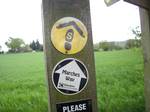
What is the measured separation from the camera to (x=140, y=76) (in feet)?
8.18

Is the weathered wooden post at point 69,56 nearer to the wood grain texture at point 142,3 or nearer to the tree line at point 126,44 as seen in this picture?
the wood grain texture at point 142,3

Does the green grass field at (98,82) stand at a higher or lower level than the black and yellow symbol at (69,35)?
lower

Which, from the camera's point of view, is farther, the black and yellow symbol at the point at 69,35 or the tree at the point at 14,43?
the tree at the point at 14,43

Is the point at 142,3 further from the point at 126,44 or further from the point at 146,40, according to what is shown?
the point at 126,44

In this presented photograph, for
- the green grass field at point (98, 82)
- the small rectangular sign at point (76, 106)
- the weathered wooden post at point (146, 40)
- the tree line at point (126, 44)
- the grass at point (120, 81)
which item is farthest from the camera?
the tree line at point (126, 44)

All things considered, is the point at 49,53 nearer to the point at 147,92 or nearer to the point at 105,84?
the point at 147,92

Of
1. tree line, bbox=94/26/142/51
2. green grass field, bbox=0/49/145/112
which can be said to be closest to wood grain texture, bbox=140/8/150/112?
green grass field, bbox=0/49/145/112

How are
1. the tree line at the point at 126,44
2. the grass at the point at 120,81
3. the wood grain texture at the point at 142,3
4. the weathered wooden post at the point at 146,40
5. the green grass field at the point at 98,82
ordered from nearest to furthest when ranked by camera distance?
the wood grain texture at the point at 142,3, the weathered wooden post at the point at 146,40, the green grass field at the point at 98,82, the grass at the point at 120,81, the tree line at the point at 126,44

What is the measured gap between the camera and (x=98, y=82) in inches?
90.7

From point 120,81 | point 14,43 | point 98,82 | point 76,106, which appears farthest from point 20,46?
point 76,106

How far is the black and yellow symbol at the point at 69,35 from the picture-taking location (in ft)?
4.11

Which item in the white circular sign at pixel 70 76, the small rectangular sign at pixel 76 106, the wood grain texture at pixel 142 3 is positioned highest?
the wood grain texture at pixel 142 3

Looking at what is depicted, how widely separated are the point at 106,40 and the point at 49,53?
126 centimetres

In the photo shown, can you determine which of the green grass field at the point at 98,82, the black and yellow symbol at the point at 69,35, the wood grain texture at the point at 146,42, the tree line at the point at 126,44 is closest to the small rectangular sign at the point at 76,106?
the black and yellow symbol at the point at 69,35
